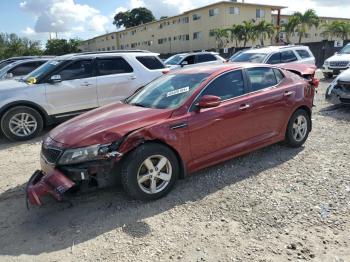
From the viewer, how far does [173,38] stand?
184 feet

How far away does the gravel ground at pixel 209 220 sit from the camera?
337 cm

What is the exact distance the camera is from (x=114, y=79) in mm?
8562

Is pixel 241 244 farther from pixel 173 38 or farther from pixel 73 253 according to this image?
pixel 173 38

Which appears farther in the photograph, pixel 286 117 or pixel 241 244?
pixel 286 117

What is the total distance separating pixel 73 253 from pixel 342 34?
54.2m

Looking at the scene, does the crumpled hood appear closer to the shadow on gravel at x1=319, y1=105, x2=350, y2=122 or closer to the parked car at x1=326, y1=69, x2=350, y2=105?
the shadow on gravel at x1=319, y1=105, x2=350, y2=122

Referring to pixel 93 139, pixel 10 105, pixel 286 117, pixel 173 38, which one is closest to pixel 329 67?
pixel 286 117

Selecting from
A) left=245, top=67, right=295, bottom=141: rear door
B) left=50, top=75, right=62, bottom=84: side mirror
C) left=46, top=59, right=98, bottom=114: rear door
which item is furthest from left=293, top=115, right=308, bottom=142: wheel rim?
left=50, top=75, right=62, bottom=84: side mirror

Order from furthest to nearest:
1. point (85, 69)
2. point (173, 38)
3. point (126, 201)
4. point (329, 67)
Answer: point (173, 38), point (329, 67), point (85, 69), point (126, 201)

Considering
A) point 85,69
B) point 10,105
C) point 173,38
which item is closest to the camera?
point 10,105

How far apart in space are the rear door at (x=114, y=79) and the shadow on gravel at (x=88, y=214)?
150 inches

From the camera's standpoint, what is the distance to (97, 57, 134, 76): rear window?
8492 mm

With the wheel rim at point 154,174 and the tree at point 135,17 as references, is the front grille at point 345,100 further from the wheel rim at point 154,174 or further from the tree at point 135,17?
the tree at point 135,17

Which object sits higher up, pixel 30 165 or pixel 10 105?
pixel 10 105
